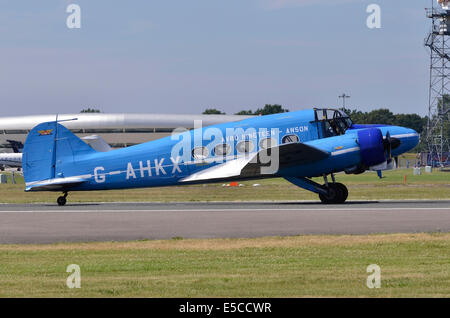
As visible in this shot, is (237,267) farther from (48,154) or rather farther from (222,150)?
(48,154)

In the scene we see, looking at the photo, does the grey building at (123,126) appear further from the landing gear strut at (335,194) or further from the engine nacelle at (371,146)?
the engine nacelle at (371,146)

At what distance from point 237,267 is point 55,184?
18396mm

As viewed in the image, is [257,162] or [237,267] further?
[257,162]

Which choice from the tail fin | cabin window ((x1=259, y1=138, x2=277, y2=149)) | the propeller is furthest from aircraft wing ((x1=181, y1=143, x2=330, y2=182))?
the tail fin

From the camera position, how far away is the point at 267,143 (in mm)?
29016

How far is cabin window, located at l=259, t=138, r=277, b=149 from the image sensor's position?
95.2 feet

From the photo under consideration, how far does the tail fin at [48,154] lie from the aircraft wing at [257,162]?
534 centimetres

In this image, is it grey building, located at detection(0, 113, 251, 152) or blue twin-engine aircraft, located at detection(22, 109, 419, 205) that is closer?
blue twin-engine aircraft, located at detection(22, 109, 419, 205)

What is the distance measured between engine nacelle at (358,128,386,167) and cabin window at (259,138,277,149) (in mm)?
3699

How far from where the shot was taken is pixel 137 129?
5217 inches

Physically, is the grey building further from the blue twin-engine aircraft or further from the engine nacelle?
the engine nacelle

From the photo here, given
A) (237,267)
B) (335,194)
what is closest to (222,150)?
(335,194)
